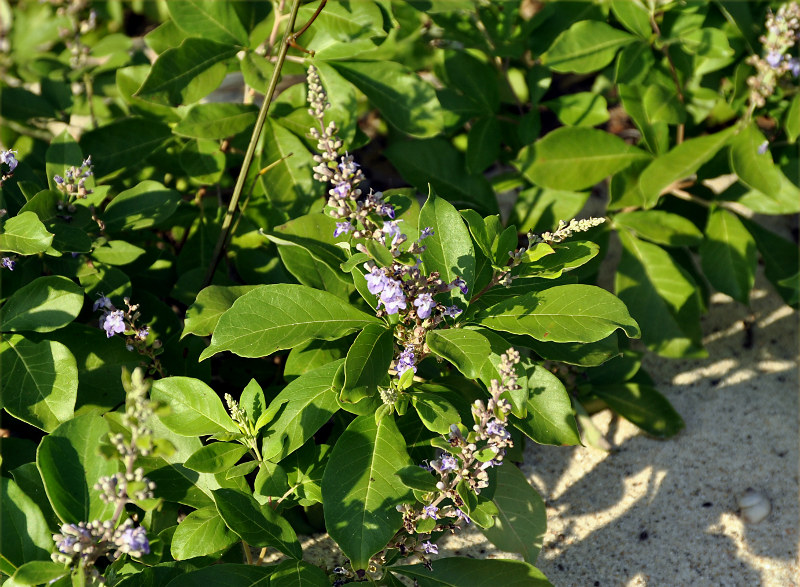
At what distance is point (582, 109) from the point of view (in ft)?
7.84

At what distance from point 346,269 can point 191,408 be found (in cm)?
45

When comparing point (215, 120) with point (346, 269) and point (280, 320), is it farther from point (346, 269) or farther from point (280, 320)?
point (346, 269)

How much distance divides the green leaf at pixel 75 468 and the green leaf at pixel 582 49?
1.65 meters

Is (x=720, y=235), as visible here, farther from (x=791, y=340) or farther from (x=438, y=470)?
(x=438, y=470)

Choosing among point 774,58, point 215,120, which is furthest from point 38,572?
point 774,58

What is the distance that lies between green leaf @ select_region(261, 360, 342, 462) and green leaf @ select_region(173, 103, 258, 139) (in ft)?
2.60

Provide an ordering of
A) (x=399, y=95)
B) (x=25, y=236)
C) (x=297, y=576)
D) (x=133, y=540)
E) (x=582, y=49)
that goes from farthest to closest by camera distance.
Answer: (x=582, y=49)
(x=399, y=95)
(x=25, y=236)
(x=297, y=576)
(x=133, y=540)

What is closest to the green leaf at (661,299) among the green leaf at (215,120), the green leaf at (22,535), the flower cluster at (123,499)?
the green leaf at (215,120)

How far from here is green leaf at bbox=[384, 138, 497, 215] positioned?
2314 mm

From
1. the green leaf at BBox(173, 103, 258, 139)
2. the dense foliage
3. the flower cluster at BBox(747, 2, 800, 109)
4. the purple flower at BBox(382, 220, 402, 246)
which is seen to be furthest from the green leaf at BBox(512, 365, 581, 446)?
the flower cluster at BBox(747, 2, 800, 109)

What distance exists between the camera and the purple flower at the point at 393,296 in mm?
1346

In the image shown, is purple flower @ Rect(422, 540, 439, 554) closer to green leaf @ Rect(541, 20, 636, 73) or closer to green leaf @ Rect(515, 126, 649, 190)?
green leaf @ Rect(515, 126, 649, 190)

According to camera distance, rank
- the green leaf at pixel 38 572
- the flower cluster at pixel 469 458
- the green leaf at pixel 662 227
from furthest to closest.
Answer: the green leaf at pixel 662 227
the flower cluster at pixel 469 458
the green leaf at pixel 38 572

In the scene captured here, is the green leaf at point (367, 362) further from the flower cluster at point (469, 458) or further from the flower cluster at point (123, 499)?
the flower cluster at point (123, 499)
